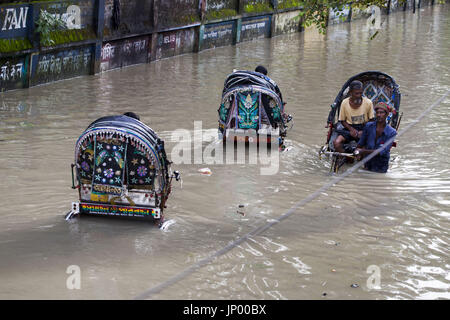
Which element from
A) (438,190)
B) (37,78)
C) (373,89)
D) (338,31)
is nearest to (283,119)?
(373,89)

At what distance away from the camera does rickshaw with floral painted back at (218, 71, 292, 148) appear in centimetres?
1077

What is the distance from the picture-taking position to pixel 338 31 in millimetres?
28922

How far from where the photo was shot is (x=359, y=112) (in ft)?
33.9

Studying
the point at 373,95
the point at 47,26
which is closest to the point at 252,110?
the point at 373,95

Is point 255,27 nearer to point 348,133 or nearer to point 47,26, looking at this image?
point 47,26

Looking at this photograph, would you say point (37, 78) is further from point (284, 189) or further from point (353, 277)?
point (353, 277)

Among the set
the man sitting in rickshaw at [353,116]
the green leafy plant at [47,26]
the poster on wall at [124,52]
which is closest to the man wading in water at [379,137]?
the man sitting in rickshaw at [353,116]

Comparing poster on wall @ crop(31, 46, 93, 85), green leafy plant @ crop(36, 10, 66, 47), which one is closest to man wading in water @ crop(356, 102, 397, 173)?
green leafy plant @ crop(36, 10, 66, 47)

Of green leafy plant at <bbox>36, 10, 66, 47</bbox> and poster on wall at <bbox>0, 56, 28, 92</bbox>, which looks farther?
green leafy plant at <bbox>36, 10, 66, 47</bbox>

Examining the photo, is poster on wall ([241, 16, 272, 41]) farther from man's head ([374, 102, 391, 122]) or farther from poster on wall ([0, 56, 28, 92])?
man's head ([374, 102, 391, 122])

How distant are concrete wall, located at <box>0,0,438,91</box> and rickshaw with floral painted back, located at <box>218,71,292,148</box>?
6.00 m

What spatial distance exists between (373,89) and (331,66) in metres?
9.01

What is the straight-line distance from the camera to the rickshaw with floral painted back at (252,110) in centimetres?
1077

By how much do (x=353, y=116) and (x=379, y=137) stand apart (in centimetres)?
77
